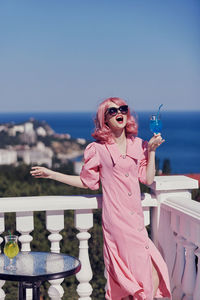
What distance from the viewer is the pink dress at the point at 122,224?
10.5 feet

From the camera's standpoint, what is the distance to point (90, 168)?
3.25m

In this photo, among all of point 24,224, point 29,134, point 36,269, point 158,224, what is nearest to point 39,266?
point 36,269

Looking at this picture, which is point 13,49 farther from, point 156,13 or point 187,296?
point 187,296

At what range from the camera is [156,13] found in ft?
176

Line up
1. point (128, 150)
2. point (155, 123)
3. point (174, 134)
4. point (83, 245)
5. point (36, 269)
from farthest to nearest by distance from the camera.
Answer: point (174, 134), point (83, 245), point (128, 150), point (155, 123), point (36, 269)

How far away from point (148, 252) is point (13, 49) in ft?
167

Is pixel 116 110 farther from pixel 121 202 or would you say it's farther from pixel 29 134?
pixel 29 134

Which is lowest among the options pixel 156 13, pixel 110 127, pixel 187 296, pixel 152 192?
pixel 187 296

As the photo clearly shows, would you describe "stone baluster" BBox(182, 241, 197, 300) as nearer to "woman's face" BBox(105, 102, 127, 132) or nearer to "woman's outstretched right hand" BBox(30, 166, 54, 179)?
"woman's face" BBox(105, 102, 127, 132)

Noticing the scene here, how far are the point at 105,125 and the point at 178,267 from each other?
3.12ft

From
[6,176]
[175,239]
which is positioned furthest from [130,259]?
[6,176]

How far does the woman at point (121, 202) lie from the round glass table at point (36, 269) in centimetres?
33

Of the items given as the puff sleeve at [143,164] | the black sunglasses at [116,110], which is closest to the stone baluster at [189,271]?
the puff sleeve at [143,164]

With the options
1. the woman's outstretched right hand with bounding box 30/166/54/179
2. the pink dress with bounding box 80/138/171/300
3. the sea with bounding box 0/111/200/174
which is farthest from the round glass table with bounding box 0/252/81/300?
the sea with bounding box 0/111/200/174
